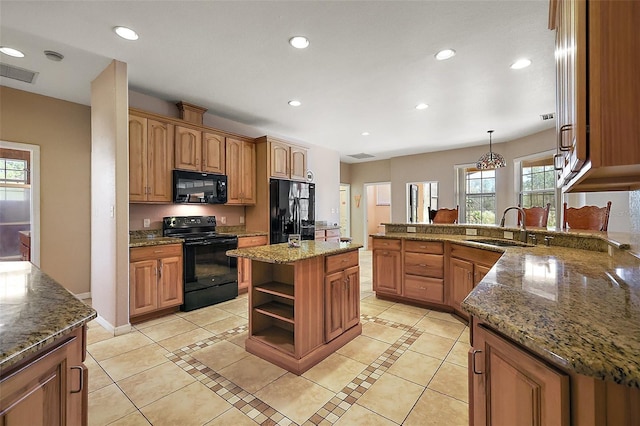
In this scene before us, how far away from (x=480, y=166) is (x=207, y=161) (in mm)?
4652

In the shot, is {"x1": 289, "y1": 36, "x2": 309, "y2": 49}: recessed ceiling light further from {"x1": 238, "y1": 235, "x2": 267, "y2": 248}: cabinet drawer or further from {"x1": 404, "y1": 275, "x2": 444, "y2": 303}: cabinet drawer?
{"x1": 404, "y1": 275, "x2": 444, "y2": 303}: cabinet drawer

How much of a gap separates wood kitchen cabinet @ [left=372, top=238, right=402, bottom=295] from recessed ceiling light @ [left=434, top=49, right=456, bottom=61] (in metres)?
2.10

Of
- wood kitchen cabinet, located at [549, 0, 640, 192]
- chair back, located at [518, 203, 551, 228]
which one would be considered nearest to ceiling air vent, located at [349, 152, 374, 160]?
chair back, located at [518, 203, 551, 228]

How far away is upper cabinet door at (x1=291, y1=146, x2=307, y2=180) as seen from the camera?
496cm

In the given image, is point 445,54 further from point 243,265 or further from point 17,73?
point 17,73

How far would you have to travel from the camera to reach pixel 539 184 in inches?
220

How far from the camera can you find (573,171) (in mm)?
1099

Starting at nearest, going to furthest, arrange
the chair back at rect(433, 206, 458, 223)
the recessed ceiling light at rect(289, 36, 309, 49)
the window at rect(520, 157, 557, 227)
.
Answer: the recessed ceiling light at rect(289, 36, 309, 49), the chair back at rect(433, 206, 458, 223), the window at rect(520, 157, 557, 227)

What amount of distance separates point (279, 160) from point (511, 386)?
14.0ft

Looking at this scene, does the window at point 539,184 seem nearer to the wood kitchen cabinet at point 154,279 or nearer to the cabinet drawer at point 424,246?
the cabinet drawer at point 424,246

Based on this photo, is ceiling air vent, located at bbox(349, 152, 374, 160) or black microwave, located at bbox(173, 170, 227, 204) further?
ceiling air vent, located at bbox(349, 152, 374, 160)

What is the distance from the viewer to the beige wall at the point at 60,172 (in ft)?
11.1

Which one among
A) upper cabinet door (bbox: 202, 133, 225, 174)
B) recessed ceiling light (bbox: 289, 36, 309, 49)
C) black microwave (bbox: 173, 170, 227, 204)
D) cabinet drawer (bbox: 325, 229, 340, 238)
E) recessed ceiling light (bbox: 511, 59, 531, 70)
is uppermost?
recessed ceiling light (bbox: 511, 59, 531, 70)

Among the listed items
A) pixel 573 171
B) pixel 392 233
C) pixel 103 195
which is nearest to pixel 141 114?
pixel 103 195
